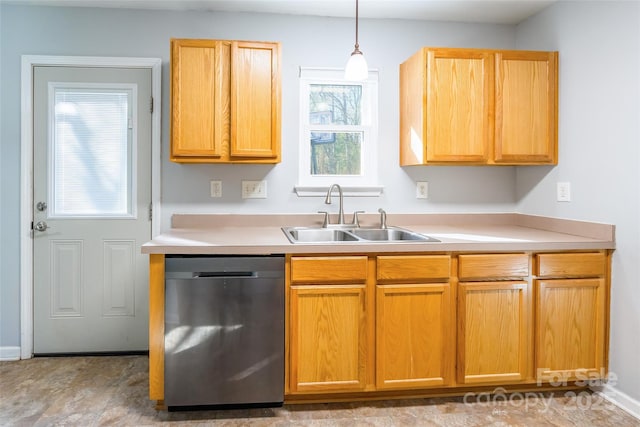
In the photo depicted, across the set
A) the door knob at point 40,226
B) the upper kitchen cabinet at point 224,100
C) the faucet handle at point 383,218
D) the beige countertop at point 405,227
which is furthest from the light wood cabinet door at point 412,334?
the door knob at point 40,226

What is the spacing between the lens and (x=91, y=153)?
3.05 m

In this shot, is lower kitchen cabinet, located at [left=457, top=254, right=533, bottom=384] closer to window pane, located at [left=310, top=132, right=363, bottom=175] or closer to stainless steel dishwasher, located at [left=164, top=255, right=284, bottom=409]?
stainless steel dishwasher, located at [left=164, top=255, right=284, bottom=409]

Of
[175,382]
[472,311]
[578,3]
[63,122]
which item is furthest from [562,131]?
[63,122]

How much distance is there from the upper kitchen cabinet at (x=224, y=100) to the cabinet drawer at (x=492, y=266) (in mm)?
1257

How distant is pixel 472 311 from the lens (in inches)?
94.5

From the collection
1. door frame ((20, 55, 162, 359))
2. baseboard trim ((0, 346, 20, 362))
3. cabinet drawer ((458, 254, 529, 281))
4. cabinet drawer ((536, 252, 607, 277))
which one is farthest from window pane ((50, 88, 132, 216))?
cabinet drawer ((536, 252, 607, 277))

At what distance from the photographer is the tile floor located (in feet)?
7.38

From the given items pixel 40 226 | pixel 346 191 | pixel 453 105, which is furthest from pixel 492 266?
pixel 40 226

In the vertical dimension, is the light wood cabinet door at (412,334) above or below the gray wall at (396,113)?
below

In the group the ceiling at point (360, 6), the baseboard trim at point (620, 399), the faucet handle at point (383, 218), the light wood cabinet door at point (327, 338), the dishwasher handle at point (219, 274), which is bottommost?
the baseboard trim at point (620, 399)

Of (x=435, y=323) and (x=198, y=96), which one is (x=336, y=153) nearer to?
(x=198, y=96)

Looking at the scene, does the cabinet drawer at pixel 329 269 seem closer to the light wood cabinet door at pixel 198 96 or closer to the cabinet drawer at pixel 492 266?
the cabinet drawer at pixel 492 266

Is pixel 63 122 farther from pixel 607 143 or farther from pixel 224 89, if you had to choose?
pixel 607 143

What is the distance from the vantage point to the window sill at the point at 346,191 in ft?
10.4
